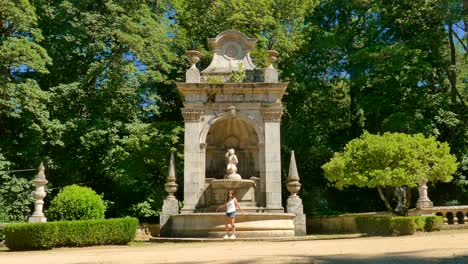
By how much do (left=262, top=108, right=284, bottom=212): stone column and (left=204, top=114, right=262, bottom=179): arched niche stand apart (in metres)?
1.29

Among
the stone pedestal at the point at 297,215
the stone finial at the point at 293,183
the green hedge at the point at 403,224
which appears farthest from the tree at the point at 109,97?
the green hedge at the point at 403,224

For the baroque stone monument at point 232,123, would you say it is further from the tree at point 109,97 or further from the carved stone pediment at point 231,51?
the tree at point 109,97

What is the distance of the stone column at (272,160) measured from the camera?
19219 mm

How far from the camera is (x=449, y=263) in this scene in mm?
6734

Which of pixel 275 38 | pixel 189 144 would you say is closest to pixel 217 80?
pixel 189 144

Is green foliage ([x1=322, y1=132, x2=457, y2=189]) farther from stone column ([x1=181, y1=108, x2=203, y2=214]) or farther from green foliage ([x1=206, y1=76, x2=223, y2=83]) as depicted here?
green foliage ([x1=206, y1=76, x2=223, y2=83])

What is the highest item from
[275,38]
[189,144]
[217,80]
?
[275,38]

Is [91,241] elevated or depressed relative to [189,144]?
depressed

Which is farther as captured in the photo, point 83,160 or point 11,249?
point 83,160

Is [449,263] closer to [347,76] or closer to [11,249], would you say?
[11,249]

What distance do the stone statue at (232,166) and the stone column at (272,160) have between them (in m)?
1.28

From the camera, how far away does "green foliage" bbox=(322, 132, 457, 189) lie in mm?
16016

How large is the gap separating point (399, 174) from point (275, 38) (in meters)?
13.5

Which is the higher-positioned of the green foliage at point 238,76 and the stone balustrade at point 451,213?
the green foliage at point 238,76
